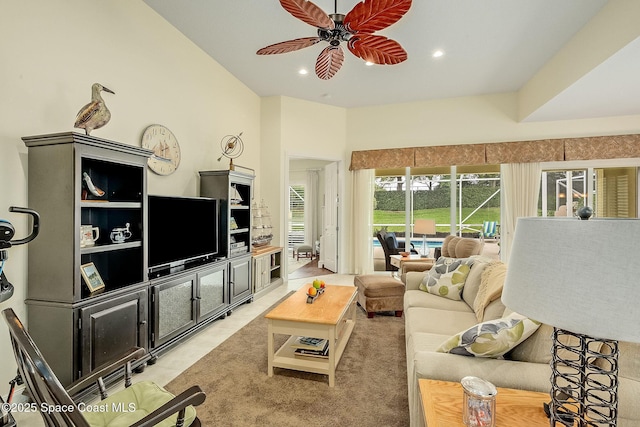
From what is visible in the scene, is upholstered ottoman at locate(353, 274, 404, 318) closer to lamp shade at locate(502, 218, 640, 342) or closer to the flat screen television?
the flat screen television

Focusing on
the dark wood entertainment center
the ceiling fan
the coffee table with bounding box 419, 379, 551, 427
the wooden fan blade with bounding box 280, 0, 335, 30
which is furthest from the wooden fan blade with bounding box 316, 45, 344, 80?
the coffee table with bounding box 419, 379, 551, 427

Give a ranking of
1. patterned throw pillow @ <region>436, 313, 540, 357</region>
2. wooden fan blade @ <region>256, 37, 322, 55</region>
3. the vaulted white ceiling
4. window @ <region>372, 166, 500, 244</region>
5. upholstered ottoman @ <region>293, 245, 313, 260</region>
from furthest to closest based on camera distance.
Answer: upholstered ottoman @ <region>293, 245, 313, 260</region>, window @ <region>372, 166, 500, 244</region>, the vaulted white ceiling, wooden fan blade @ <region>256, 37, 322, 55</region>, patterned throw pillow @ <region>436, 313, 540, 357</region>

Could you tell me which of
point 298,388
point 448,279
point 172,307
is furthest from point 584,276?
point 172,307

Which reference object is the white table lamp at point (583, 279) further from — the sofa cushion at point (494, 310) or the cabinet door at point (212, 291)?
the cabinet door at point (212, 291)

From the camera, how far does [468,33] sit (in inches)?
142

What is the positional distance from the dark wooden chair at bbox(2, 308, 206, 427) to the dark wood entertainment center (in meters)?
0.90

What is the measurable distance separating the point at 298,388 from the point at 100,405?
1.26 metres

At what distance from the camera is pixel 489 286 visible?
240cm

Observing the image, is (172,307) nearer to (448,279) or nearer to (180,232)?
(180,232)

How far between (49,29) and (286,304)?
2755 millimetres

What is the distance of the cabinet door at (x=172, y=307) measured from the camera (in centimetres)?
266

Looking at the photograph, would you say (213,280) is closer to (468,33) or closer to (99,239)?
(99,239)

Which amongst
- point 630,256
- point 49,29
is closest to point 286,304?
point 630,256

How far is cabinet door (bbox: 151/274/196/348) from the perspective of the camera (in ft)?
8.74
